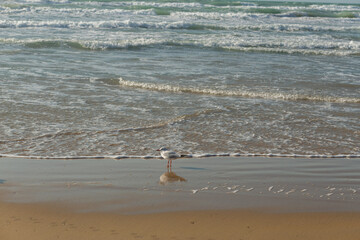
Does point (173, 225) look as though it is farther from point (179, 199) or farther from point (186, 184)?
point (186, 184)

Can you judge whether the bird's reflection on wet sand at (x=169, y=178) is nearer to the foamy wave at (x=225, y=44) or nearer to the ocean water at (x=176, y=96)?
the ocean water at (x=176, y=96)

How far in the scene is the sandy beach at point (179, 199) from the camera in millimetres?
4164

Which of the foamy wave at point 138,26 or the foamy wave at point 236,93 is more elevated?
the foamy wave at point 138,26

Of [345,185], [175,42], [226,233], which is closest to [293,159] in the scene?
[345,185]

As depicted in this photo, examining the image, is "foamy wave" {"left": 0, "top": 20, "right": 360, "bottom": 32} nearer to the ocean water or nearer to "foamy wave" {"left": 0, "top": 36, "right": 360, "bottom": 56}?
the ocean water

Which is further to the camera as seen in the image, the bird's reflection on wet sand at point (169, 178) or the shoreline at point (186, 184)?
the bird's reflection on wet sand at point (169, 178)

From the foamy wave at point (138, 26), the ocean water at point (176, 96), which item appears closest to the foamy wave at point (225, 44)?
the ocean water at point (176, 96)

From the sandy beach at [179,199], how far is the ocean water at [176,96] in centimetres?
60

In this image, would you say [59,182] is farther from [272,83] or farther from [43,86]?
[272,83]

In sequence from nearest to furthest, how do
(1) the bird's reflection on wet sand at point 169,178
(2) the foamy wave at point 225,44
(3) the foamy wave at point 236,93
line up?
(1) the bird's reflection on wet sand at point 169,178 < (3) the foamy wave at point 236,93 < (2) the foamy wave at point 225,44

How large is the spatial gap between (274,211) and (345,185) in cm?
129

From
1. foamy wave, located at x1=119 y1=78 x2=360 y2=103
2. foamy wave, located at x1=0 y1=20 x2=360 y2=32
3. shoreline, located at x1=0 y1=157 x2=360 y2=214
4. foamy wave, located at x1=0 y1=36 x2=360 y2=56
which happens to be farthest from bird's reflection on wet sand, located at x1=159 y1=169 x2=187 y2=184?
foamy wave, located at x1=0 y1=20 x2=360 y2=32

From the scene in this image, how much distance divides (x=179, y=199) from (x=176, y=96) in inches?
214

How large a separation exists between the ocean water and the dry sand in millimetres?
1978
